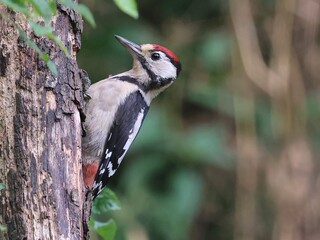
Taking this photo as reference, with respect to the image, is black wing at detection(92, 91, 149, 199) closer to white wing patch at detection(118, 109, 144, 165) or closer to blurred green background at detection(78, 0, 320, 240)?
white wing patch at detection(118, 109, 144, 165)

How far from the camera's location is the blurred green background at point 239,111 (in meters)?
6.19

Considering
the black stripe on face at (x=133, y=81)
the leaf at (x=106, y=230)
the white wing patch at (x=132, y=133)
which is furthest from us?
the black stripe on face at (x=133, y=81)

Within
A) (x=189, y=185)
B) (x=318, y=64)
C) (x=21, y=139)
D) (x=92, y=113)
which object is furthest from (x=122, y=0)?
(x=318, y=64)

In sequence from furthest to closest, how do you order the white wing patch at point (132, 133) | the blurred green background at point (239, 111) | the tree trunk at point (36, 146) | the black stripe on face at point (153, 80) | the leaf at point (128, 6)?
the blurred green background at point (239, 111) → the black stripe on face at point (153, 80) → the white wing patch at point (132, 133) → the tree trunk at point (36, 146) → the leaf at point (128, 6)

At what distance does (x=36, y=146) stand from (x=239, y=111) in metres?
3.56

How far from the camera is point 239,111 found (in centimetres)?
643

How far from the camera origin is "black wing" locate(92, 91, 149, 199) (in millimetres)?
4105

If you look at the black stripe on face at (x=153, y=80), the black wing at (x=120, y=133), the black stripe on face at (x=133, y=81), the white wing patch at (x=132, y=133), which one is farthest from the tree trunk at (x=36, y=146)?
the black stripe on face at (x=153, y=80)

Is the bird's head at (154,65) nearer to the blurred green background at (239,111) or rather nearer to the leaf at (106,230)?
the leaf at (106,230)

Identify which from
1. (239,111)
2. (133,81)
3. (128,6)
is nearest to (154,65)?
(133,81)

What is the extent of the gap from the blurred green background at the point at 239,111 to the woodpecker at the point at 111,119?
1621 mm

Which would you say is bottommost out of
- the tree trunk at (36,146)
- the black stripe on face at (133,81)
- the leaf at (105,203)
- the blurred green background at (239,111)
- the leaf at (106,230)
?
the blurred green background at (239,111)

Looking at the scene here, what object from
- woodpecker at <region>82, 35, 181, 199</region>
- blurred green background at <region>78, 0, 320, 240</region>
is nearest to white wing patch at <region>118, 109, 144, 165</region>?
woodpecker at <region>82, 35, 181, 199</region>

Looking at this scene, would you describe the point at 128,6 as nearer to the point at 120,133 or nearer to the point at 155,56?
the point at 120,133
